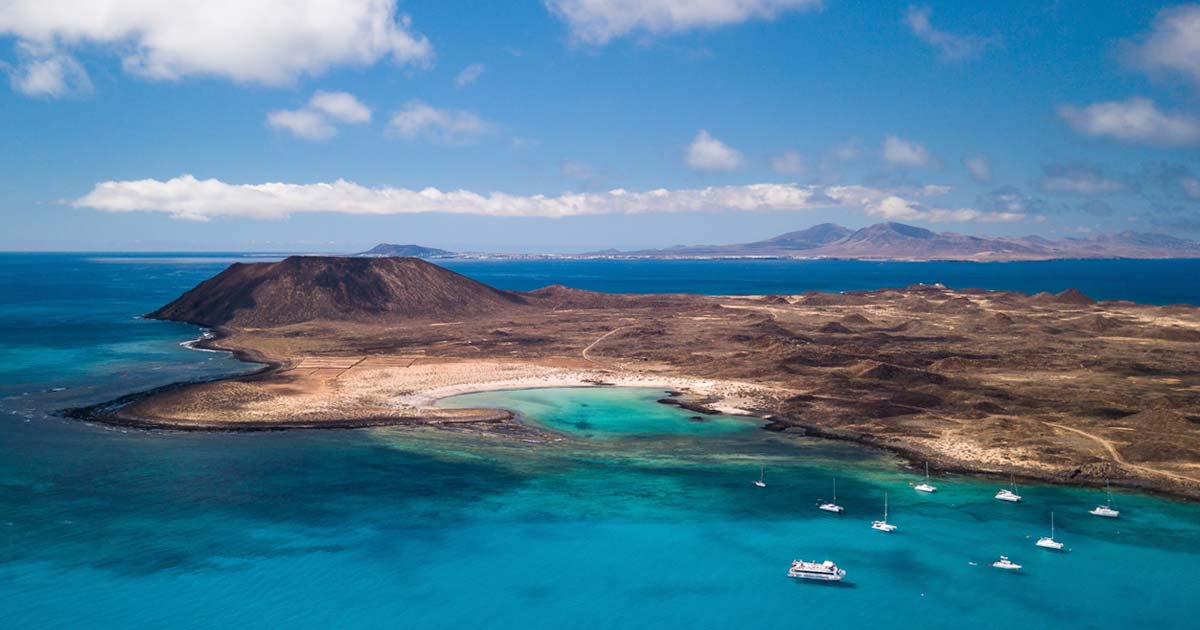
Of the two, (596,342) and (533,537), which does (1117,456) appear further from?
(596,342)

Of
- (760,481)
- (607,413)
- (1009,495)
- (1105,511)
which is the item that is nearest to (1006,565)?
(1009,495)

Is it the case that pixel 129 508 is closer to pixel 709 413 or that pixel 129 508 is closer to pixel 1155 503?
pixel 709 413

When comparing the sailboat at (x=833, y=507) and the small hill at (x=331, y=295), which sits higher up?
the small hill at (x=331, y=295)

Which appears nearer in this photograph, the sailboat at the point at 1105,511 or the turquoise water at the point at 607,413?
the sailboat at the point at 1105,511

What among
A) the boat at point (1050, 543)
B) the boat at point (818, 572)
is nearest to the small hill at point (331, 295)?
the boat at point (818, 572)

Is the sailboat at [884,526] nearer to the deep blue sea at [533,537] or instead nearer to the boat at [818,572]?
the deep blue sea at [533,537]

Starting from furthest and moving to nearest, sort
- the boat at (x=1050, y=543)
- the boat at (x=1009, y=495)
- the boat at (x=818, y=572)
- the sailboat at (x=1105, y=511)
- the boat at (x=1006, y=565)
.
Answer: the boat at (x=1009, y=495) < the sailboat at (x=1105, y=511) < the boat at (x=1050, y=543) < the boat at (x=1006, y=565) < the boat at (x=818, y=572)

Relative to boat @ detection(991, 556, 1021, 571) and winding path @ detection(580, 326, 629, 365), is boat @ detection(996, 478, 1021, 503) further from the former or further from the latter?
winding path @ detection(580, 326, 629, 365)
